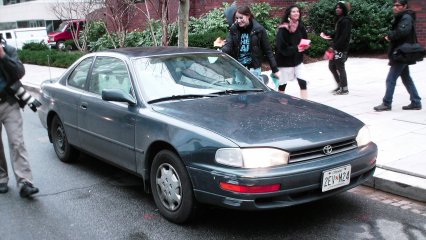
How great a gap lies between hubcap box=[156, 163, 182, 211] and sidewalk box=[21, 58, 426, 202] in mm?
2143

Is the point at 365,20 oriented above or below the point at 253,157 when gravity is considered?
above

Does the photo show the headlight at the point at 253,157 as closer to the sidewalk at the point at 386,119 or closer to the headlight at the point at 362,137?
the headlight at the point at 362,137

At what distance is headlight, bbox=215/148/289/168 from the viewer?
145 inches

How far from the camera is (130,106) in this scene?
471 cm

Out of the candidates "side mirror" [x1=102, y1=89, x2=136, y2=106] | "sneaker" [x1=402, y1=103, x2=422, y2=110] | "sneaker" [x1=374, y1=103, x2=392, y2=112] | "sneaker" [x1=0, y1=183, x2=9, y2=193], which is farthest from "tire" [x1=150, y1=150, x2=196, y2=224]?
"sneaker" [x1=402, y1=103, x2=422, y2=110]

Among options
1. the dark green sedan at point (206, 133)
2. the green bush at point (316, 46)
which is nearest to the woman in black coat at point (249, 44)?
the dark green sedan at point (206, 133)

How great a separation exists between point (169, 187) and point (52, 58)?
16591mm

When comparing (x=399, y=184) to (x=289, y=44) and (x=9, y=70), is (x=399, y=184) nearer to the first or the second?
(x=289, y=44)

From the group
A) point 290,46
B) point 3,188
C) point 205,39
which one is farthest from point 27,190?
point 205,39

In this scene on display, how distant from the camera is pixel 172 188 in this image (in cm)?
420

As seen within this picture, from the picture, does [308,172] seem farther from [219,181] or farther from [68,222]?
[68,222]

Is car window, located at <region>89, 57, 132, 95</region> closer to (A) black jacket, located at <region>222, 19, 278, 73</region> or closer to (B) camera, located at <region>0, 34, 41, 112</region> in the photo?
(B) camera, located at <region>0, 34, 41, 112</region>

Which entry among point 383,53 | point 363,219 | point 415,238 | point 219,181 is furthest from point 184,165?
point 383,53

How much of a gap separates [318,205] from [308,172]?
101 cm
